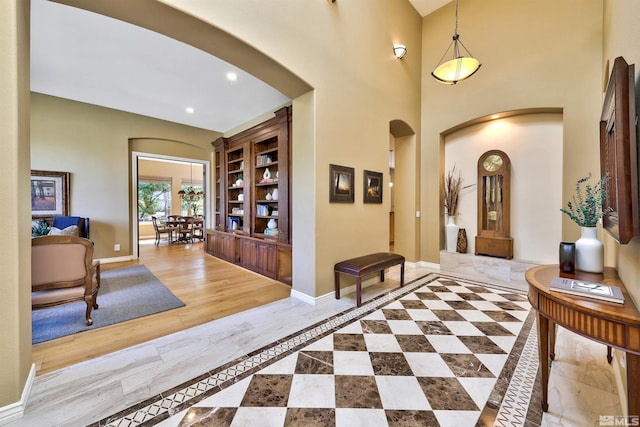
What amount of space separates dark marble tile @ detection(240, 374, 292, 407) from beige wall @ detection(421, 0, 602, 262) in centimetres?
420

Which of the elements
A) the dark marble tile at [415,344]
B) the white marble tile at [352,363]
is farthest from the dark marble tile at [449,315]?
the white marble tile at [352,363]

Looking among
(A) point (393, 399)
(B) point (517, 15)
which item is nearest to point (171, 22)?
(A) point (393, 399)

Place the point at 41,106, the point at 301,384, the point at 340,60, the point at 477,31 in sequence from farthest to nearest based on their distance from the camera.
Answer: the point at 41,106, the point at 477,31, the point at 340,60, the point at 301,384

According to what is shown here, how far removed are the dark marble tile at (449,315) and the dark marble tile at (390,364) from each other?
0.98 m

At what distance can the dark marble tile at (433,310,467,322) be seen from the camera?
2721 mm

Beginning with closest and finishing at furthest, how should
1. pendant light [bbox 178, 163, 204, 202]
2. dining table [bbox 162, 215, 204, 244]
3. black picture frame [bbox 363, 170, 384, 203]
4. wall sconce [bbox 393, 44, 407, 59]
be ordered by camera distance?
black picture frame [bbox 363, 170, 384, 203]
wall sconce [bbox 393, 44, 407, 59]
dining table [bbox 162, 215, 204, 244]
pendant light [bbox 178, 163, 204, 202]

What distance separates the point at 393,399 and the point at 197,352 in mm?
1630

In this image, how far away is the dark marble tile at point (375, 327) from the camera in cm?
248

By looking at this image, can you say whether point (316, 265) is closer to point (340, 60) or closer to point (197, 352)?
point (197, 352)

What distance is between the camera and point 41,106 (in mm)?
4859

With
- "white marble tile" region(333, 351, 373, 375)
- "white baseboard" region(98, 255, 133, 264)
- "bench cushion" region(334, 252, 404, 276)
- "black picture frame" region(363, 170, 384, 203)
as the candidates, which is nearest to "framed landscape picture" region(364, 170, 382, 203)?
"black picture frame" region(363, 170, 384, 203)

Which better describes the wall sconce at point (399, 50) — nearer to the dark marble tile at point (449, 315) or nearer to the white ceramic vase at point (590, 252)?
the white ceramic vase at point (590, 252)

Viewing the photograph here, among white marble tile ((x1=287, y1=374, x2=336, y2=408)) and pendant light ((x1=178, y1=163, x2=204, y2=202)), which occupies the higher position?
pendant light ((x1=178, y1=163, x2=204, y2=202))

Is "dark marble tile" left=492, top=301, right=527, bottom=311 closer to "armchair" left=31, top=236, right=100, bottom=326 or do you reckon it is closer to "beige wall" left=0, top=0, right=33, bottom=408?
"beige wall" left=0, top=0, right=33, bottom=408
